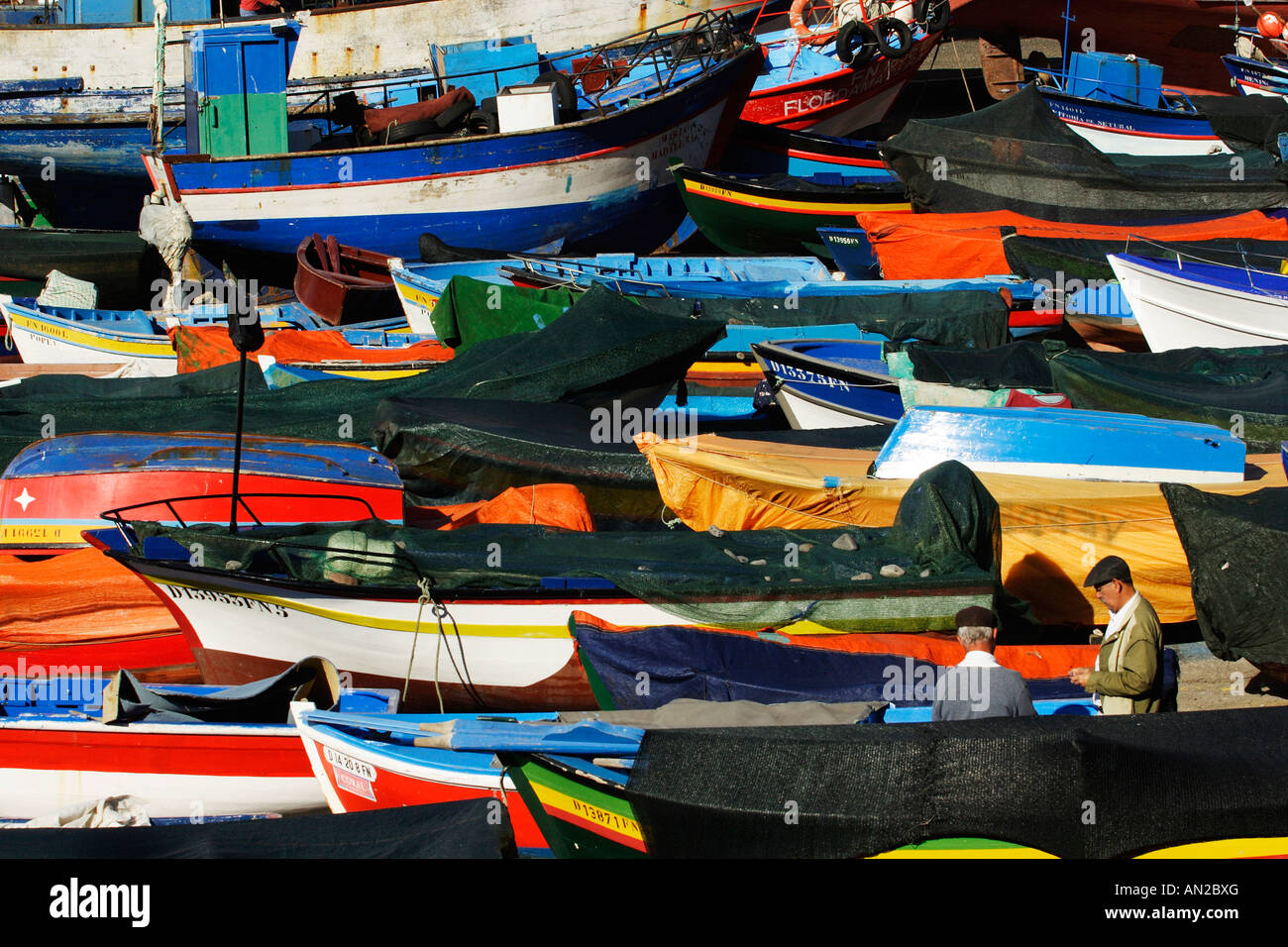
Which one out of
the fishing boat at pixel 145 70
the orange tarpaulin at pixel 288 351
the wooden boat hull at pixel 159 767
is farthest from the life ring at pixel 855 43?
the wooden boat hull at pixel 159 767

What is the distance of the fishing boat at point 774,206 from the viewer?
1666cm

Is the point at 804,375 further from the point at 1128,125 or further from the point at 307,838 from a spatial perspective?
the point at 1128,125

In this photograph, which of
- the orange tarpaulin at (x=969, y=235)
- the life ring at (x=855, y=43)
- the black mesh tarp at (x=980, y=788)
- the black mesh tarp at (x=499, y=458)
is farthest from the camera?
the life ring at (x=855, y=43)

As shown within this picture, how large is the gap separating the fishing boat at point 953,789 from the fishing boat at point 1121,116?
55.4 feet

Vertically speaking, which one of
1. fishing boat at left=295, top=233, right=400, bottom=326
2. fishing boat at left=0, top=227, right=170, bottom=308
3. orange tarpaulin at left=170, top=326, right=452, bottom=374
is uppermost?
fishing boat at left=0, top=227, right=170, bottom=308

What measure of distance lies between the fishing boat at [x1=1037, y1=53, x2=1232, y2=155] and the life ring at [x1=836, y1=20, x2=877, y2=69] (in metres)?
2.92

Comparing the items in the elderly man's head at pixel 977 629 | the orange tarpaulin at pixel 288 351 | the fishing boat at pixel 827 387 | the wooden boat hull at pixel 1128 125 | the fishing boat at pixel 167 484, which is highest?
the wooden boat hull at pixel 1128 125

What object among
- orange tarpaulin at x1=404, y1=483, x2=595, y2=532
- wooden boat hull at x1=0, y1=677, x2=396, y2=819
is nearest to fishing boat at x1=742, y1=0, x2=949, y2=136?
orange tarpaulin at x1=404, y1=483, x2=595, y2=532

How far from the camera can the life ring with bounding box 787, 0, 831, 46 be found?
2086 centimetres

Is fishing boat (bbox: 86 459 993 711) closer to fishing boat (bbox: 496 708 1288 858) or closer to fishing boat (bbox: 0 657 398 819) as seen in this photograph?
fishing boat (bbox: 0 657 398 819)

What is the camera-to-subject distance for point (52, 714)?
6848 millimetres

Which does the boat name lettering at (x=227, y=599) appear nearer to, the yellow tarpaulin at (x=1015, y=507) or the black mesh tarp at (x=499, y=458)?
the black mesh tarp at (x=499, y=458)

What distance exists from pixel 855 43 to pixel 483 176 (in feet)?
24.1

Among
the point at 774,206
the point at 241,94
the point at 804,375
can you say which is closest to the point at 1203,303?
the point at 804,375
